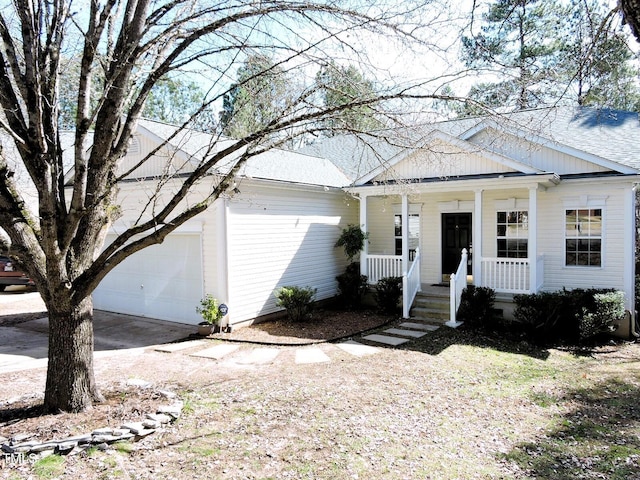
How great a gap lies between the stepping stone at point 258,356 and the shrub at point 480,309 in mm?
4743

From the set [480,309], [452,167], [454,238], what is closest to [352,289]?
[454,238]

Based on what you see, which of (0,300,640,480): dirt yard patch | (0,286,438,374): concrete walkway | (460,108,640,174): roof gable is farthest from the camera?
(460,108,640,174): roof gable

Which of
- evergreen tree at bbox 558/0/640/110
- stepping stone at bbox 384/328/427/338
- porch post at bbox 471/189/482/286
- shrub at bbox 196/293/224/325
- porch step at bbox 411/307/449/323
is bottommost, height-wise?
stepping stone at bbox 384/328/427/338

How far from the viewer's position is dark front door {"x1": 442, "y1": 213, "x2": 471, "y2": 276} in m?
12.7

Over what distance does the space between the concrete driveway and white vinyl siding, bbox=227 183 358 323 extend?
1.62m

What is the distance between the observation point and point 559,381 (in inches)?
278

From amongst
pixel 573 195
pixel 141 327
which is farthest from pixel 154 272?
pixel 573 195

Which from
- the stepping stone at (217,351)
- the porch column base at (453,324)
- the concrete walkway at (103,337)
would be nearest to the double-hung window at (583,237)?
the porch column base at (453,324)

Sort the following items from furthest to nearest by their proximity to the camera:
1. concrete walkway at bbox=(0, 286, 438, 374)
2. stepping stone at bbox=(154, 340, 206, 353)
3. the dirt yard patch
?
1. stepping stone at bbox=(154, 340, 206, 353)
2. concrete walkway at bbox=(0, 286, 438, 374)
3. the dirt yard patch

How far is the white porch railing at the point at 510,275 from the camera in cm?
1022

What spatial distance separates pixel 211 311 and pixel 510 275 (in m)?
6.90

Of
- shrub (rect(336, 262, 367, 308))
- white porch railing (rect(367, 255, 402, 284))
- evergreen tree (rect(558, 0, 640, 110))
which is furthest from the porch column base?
evergreen tree (rect(558, 0, 640, 110))

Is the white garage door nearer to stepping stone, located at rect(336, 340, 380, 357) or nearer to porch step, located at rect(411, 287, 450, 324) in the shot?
stepping stone, located at rect(336, 340, 380, 357)

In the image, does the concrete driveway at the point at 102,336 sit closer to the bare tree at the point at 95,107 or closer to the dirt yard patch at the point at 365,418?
the dirt yard patch at the point at 365,418
